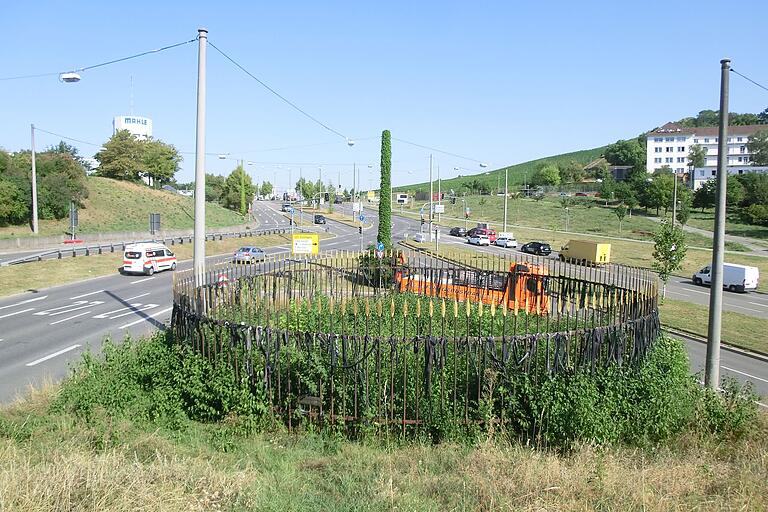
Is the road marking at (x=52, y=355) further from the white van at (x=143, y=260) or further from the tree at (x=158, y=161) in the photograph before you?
the tree at (x=158, y=161)

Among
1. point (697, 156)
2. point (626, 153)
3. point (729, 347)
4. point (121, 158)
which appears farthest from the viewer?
point (626, 153)

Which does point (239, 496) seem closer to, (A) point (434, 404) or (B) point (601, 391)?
(A) point (434, 404)

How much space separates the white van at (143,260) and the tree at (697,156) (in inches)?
4445

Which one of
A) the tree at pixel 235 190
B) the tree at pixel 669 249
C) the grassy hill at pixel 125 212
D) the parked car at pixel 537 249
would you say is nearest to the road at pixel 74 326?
the tree at pixel 669 249

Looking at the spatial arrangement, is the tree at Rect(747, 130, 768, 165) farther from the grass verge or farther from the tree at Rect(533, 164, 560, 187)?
the grass verge

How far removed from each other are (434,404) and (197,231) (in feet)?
23.8

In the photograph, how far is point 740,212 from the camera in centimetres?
8400

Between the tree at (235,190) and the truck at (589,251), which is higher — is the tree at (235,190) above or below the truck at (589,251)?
above

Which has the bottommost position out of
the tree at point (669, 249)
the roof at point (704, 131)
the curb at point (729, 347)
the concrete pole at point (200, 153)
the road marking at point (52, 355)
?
the curb at point (729, 347)

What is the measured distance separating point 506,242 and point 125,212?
45.7m

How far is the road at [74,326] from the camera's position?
1472 centimetres

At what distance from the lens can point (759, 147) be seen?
368 feet

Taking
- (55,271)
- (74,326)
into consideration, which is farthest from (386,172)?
(74,326)

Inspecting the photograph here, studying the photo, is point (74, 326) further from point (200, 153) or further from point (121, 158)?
point (121, 158)
